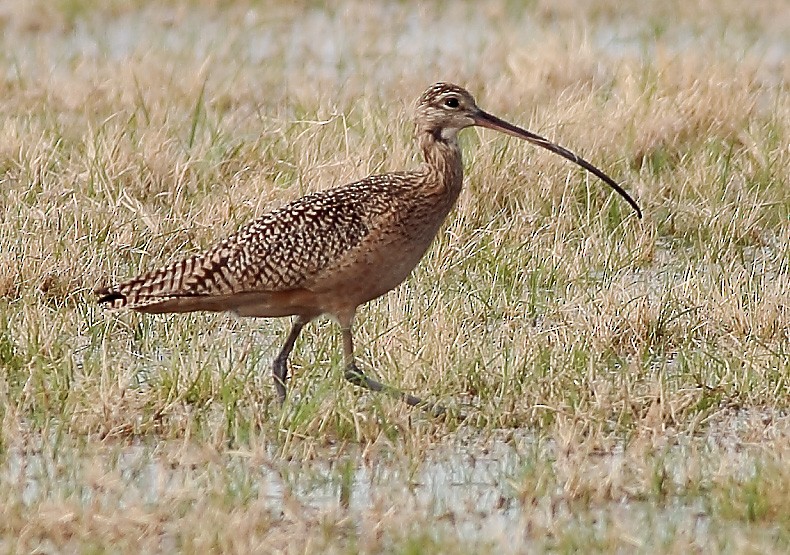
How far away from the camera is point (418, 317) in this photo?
7.31 metres

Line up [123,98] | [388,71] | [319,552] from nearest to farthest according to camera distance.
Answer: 1. [319,552]
2. [123,98]
3. [388,71]

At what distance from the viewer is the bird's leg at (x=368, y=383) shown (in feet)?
20.6

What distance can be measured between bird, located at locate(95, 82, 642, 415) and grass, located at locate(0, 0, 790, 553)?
0.23 metres

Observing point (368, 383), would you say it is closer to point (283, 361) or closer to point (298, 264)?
point (283, 361)

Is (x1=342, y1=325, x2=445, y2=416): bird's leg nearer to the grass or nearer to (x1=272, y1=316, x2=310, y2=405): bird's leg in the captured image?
the grass

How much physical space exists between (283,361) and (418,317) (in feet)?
2.73

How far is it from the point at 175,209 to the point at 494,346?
86.3 inches

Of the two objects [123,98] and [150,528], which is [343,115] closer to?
[123,98]

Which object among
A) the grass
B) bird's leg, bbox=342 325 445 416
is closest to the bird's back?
bird's leg, bbox=342 325 445 416

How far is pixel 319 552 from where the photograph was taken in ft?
16.6

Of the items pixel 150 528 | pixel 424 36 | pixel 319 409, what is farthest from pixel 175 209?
pixel 424 36

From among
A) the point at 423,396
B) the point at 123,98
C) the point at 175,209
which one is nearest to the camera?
the point at 423,396

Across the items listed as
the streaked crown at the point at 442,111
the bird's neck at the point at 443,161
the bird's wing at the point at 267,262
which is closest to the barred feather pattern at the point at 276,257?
the bird's wing at the point at 267,262

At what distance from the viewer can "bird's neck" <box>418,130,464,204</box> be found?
674 centimetres
